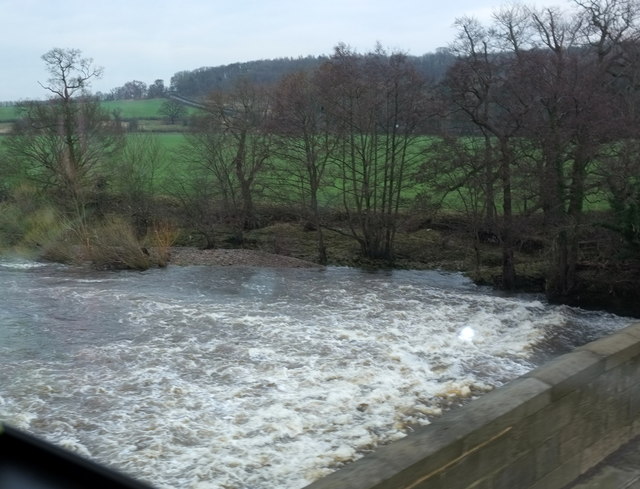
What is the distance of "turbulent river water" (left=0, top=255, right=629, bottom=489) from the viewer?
28.5ft

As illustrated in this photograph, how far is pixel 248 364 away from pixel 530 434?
833 centimetres

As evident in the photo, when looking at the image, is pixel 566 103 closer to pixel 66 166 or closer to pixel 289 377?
pixel 289 377

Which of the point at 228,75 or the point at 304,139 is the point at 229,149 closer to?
the point at 228,75

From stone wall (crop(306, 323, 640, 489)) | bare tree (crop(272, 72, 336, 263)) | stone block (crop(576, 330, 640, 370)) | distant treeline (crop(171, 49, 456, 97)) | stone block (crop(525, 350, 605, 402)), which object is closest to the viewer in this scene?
stone wall (crop(306, 323, 640, 489))

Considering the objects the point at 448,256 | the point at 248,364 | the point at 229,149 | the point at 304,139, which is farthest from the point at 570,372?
the point at 229,149

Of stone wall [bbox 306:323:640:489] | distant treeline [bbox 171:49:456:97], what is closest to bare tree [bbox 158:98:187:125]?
distant treeline [bbox 171:49:456:97]

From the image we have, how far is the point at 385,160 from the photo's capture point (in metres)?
27.0

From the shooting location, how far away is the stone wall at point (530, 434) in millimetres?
3535

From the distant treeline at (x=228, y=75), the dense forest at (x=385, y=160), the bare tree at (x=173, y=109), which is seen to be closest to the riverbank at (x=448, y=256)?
the dense forest at (x=385, y=160)

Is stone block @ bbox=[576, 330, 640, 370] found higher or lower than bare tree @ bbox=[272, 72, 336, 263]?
lower

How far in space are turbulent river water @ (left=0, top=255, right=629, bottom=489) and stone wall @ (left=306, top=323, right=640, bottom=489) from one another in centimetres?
361

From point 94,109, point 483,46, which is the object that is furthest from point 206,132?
point 483,46

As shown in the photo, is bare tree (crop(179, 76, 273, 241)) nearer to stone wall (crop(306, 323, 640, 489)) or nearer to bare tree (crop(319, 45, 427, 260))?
bare tree (crop(319, 45, 427, 260))

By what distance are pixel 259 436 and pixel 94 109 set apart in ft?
79.4
